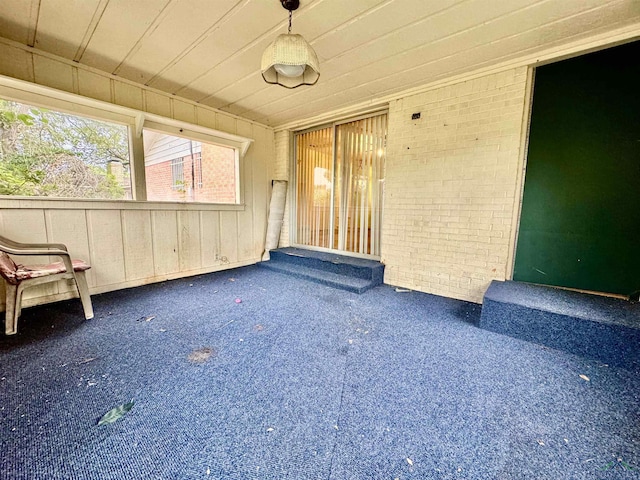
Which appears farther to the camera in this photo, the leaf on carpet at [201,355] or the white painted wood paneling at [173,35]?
the white painted wood paneling at [173,35]

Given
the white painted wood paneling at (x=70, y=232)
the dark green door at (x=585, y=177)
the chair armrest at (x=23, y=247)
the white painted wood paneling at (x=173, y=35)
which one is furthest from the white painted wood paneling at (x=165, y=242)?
the dark green door at (x=585, y=177)

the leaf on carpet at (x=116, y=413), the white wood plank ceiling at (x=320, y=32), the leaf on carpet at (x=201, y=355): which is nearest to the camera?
the leaf on carpet at (x=116, y=413)

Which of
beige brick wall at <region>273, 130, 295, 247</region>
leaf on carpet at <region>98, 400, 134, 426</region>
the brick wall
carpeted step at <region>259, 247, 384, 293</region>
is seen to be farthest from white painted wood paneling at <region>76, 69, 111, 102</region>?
leaf on carpet at <region>98, 400, 134, 426</region>

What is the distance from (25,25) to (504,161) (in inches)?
187

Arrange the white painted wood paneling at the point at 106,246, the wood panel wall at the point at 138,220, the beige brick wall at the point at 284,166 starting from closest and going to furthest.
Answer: the wood panel wall at the point at 138,220 → the white painted wood paneling at the point at 106,246 → the beige brick wall at the point at 284,166

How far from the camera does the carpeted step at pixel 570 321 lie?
190 cm

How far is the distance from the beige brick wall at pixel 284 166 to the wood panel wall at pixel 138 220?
14cm

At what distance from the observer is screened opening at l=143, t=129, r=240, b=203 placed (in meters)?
3.60

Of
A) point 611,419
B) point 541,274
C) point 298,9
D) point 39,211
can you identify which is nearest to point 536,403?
point 611,419

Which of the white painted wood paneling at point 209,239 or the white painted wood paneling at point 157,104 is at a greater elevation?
the white painted wood paneling at point 157,104

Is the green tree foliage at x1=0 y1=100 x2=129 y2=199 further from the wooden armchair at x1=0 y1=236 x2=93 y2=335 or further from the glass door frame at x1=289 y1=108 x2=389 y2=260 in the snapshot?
the glass door frame at x1=289 y1=108 x2=389 y2=260

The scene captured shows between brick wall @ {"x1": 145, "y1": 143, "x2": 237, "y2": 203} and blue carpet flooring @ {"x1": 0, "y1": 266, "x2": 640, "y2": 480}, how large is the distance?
1.88 m

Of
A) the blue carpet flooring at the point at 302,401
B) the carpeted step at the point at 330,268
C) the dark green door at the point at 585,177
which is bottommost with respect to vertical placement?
the blue carpet flooring at the point at 302,401

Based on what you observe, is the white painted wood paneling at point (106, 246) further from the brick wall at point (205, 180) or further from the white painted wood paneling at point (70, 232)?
the brick wall at point (205, 180)
